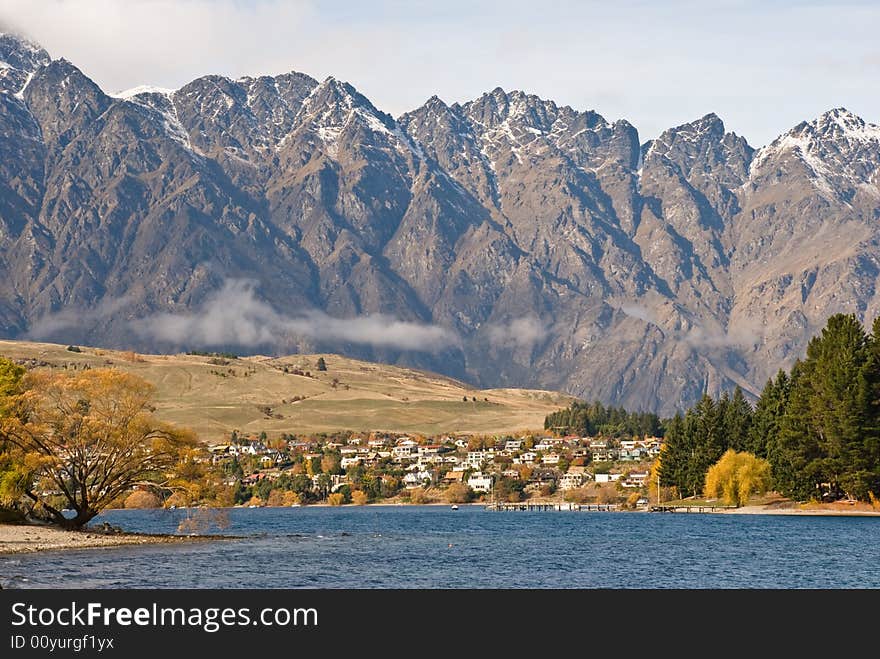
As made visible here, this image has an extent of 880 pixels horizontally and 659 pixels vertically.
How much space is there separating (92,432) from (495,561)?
40931 millimetres

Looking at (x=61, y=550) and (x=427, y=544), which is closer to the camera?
(x=61, y=550)

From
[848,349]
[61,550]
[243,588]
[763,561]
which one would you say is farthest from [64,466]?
[848,349]

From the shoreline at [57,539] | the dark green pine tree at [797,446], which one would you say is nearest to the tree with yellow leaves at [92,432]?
the shoreline at [57,539]

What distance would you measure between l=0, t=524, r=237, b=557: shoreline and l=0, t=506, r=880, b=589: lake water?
2.67 metres

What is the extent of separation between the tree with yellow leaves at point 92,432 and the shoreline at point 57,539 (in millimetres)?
3911

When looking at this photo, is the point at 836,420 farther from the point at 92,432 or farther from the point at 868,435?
the point at 92,432

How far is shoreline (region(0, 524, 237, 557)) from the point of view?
388 feet

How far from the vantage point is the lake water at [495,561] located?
96188 mm

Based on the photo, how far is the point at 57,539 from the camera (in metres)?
126

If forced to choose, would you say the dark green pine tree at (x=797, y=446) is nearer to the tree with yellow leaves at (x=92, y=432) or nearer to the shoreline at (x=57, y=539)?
the shoreline at (x=57, y=539)

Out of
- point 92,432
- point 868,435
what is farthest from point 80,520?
point 868,435
